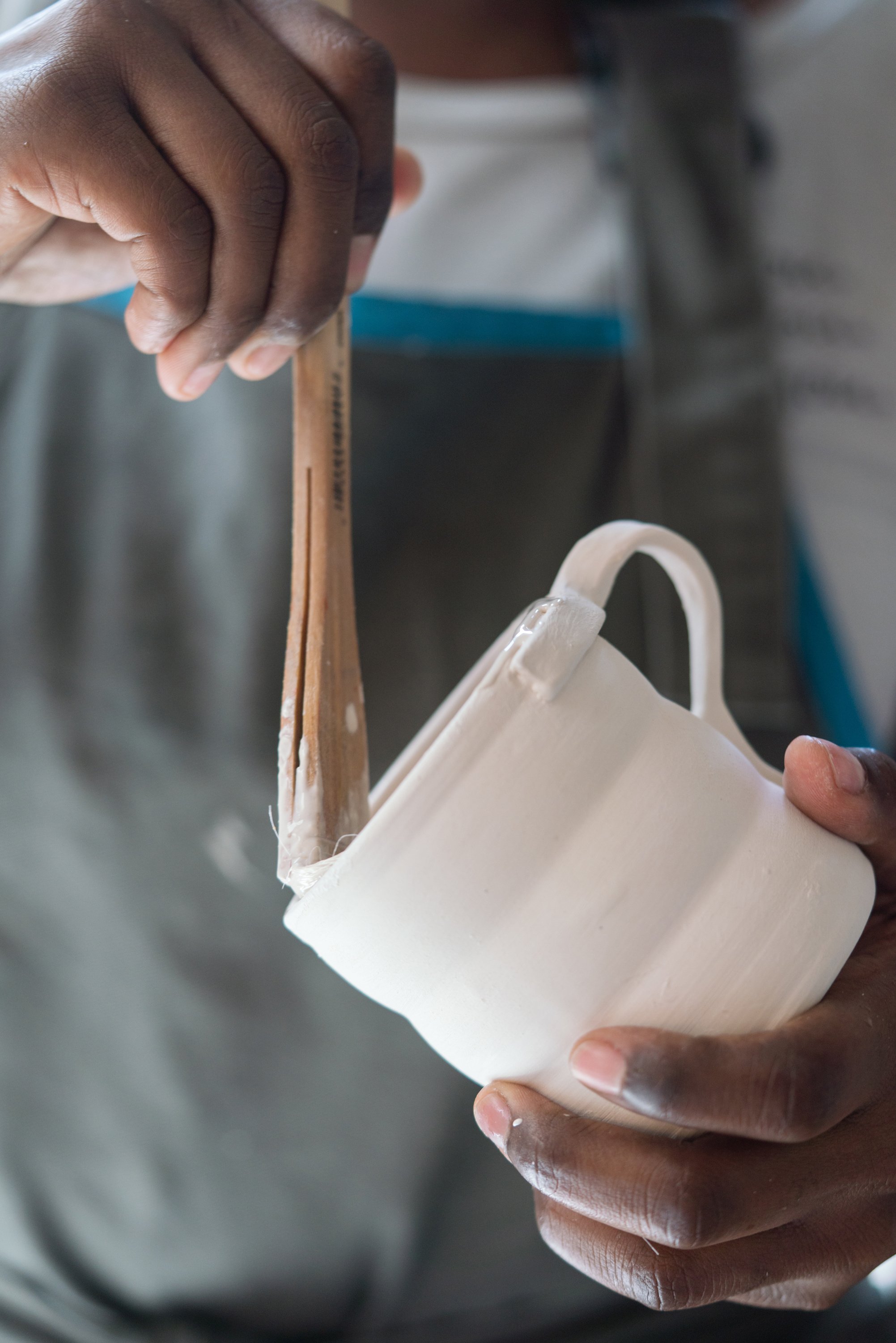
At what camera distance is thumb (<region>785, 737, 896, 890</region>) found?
0.32 metres

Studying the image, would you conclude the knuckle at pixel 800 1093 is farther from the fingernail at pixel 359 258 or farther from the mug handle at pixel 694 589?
the fingernail at pixel 359 258

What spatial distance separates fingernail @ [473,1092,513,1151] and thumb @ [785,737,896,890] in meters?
0.13

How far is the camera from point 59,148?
28 cm

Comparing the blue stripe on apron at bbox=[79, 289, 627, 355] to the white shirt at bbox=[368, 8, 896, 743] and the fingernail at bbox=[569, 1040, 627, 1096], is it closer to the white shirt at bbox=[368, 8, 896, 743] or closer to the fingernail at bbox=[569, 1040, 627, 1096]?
the white shirt at bbox=[368, 8, 896, 743]

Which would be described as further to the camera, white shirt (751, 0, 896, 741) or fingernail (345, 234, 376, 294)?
white shirt (751, 0, 896, 741)

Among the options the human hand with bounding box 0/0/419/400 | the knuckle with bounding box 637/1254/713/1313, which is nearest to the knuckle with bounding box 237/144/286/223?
the human hand with bounding box 0/0/419/400

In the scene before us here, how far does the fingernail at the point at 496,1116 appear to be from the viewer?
30cm

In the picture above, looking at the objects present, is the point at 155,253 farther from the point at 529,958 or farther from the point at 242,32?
the point at 529,958

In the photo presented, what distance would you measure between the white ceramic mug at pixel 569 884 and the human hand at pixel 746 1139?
10mm

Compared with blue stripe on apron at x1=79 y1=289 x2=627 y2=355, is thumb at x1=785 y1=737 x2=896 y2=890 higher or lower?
lower

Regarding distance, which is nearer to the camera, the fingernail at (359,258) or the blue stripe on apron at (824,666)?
the fingernail at (359,258)

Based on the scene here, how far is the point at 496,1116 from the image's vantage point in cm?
30

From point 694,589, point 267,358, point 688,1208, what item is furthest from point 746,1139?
point 267,358

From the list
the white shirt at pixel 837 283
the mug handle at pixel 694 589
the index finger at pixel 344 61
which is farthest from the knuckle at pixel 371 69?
the white shirt at pixel 837 283
